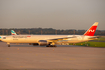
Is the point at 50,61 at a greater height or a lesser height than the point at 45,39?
lesser

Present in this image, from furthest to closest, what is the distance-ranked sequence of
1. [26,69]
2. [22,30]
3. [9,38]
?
[22,30] < [9,38] < [26,69]

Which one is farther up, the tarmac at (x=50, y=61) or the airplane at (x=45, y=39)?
the airplane at (x=45, y=39)

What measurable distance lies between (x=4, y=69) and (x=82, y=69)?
24.7 feet

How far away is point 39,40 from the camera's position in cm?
4481

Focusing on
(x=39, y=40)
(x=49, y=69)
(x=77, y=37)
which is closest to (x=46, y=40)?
(x=39, y=40)

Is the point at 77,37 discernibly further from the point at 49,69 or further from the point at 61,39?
the point at 49,69

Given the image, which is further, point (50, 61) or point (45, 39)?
point (45, 39)

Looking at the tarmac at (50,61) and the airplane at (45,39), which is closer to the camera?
the tarmac at (50,61)

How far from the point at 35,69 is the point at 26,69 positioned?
2.82ft

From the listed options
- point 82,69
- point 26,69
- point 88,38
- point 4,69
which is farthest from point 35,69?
point 88,38

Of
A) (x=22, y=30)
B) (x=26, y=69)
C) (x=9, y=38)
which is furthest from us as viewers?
(x=22, y=30)

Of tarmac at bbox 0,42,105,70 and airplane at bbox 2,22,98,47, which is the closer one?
tarmac at bbox 0,42,105,70

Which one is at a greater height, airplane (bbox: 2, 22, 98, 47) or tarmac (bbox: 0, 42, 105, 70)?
airplane (bbox: 2, 22, 98, 47)

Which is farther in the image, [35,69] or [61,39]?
[61,39]
